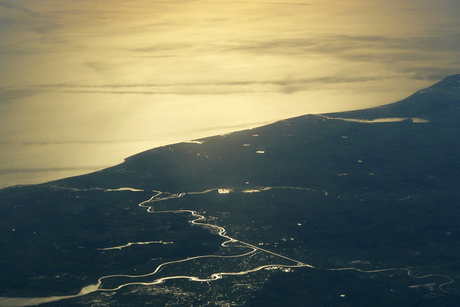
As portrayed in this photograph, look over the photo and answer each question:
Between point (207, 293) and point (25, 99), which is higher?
point (25, 99)

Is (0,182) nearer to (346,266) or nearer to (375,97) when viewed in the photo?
(346,266)

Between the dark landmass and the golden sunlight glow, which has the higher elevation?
the golden sunlight glow

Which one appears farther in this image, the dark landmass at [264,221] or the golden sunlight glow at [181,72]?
the golden sunlight glow at [181,72]

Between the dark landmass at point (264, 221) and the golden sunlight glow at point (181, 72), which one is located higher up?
the golden sunlight glow at point (181, 72)

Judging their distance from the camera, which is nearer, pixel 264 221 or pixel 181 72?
pixel 264 221

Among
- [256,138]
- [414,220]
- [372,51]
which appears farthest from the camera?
[372,51]

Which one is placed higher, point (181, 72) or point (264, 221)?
point (181, 72)

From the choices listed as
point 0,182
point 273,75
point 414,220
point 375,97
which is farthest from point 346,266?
point 273,75

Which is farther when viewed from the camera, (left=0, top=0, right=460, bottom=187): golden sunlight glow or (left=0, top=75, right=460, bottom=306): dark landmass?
(left=0, top=0, right=460, bottom=187): golden sunlight glow
